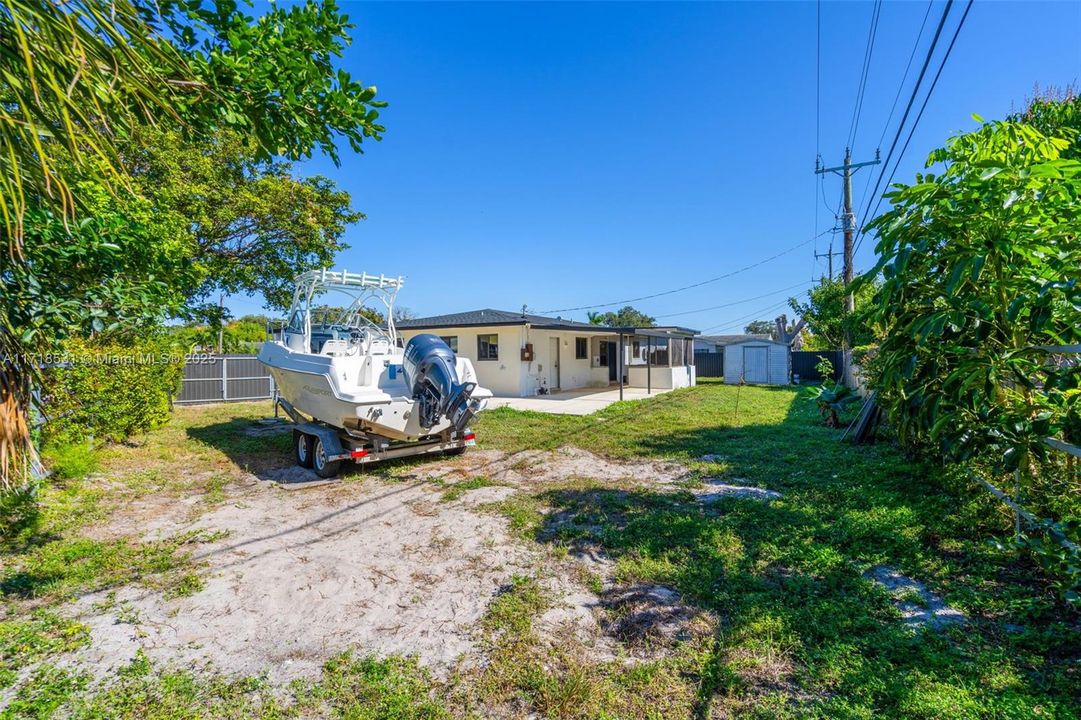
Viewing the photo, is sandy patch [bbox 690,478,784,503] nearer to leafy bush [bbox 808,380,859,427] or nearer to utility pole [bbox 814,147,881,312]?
leafy bush [bbox 808,380,859,427]

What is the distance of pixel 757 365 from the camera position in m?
22.6

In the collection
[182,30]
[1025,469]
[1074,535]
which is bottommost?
[1074,535]

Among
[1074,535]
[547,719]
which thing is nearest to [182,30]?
[547,719]

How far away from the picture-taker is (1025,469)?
3076mm

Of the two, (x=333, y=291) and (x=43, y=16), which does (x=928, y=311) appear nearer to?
(x=43, y=16)

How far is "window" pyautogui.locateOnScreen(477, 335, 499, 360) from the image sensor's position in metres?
16.7

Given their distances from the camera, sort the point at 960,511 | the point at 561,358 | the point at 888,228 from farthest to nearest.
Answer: the point at 561,358 < the point at 960,511 < the point at 888,228

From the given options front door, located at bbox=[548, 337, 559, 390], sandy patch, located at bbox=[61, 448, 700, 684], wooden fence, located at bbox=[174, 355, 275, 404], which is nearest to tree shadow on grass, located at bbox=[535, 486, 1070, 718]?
sandy patch, located at bbox=[61, 448, 700, 684]

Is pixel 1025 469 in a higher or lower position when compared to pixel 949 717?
higher

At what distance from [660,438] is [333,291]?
6.40m

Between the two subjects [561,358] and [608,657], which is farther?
[561,358]

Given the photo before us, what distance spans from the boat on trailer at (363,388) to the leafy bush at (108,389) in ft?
6.95

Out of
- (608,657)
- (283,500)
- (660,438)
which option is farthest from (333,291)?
(608,657)

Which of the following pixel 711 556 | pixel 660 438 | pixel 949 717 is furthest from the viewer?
pixel 660 438
